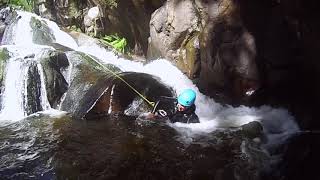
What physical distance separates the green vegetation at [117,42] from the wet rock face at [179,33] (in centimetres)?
239

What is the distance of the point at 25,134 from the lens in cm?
757

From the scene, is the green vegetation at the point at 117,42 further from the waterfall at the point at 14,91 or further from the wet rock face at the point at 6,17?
the wet rock face at the point at 6,17

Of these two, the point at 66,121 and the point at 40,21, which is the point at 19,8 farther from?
the point at 66,121

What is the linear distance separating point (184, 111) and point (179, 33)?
117 inches

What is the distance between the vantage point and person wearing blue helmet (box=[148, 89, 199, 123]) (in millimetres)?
7461

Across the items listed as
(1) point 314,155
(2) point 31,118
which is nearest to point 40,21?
(2) point 31,118

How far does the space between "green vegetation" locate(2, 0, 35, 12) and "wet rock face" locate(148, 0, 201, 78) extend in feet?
29.7

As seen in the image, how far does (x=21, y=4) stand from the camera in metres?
17.7

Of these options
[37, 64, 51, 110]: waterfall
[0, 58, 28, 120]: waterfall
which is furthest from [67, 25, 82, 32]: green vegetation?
[37, 64, 51, 110]: waterfall

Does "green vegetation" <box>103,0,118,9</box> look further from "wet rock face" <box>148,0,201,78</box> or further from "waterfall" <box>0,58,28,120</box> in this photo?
"waterfall" <box>0,58,28,120</box>

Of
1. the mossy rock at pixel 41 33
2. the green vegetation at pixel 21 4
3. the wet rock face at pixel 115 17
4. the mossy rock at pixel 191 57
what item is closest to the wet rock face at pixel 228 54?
the mossy rock at pixel 191 57

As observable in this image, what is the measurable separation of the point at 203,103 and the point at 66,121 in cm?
301

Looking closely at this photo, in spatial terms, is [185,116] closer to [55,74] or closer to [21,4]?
[55,74]

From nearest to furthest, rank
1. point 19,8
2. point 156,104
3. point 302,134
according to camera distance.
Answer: point 302,134
point 156,104
point 19,8
